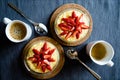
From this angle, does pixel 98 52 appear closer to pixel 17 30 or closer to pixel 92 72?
Result: pixel 92 72

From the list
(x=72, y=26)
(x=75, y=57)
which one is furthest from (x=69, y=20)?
(x=75, y=57)

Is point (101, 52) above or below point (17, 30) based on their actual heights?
below

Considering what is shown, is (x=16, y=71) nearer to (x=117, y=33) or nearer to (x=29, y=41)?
(x=29, y=41)

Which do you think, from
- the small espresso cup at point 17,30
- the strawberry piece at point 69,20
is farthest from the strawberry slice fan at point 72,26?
the small espresso cup at point 17,30

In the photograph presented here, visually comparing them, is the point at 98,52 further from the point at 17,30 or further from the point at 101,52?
the point at 17,30

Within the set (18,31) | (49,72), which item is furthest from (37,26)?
(49,72)
